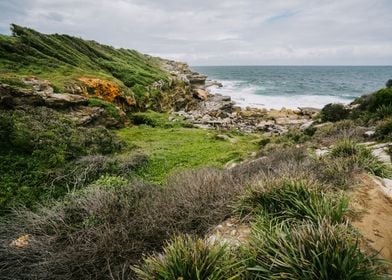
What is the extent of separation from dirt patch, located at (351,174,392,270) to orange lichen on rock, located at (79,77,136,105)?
16887 mm

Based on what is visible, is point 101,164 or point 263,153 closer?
point 101,164

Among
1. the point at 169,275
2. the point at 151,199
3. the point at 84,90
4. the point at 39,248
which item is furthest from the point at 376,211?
the point at 84,90

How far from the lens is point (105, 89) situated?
19266 mm

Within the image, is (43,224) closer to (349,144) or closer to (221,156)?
(349,144)

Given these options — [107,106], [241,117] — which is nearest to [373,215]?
[107,106]

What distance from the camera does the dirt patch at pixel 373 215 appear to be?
3709 millimetres

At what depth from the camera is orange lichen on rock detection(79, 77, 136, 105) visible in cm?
1867

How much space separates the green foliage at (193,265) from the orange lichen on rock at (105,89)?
56.5 ft

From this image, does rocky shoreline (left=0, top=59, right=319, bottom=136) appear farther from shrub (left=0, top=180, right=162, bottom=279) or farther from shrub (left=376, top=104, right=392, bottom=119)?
shrub (left=0, top=180, right=162, bottom=279)

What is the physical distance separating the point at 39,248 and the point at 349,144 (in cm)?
724

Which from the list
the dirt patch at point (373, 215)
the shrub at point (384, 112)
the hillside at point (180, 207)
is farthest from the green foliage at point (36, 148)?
the shrub at point (384, 112)

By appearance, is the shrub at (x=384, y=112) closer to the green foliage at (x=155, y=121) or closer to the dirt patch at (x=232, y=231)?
the green foliage at (x=155, y=121)

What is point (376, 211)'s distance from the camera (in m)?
4.50

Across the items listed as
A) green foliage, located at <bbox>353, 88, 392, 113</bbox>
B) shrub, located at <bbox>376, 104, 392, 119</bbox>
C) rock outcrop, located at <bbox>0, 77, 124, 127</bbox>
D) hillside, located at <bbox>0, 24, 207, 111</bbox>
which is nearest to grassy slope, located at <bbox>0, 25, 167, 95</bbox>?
hillside, located at <bbox>0, 24, 207, 111</bbox>
